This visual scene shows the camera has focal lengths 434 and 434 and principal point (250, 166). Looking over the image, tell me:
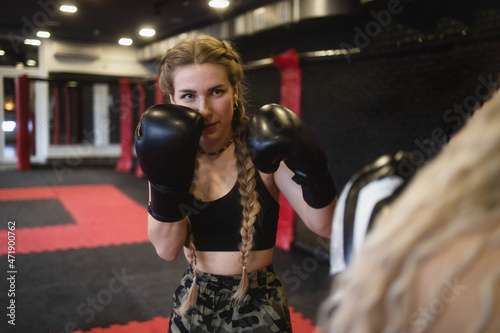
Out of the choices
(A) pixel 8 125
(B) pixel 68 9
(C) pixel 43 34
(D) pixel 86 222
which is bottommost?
(D) pixel 86 222

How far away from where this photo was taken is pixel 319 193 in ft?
3.85

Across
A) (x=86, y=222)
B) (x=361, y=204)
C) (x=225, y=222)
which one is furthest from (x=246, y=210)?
(x=86, y=222)

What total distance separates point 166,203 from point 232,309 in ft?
1.15

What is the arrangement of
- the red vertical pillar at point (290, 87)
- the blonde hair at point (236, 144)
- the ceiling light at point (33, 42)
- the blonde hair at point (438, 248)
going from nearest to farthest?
the blonde hair at point (438, 248)
the blonde hair at point (236, 144)
the red vertical pillar at point (290, 87)
the ceiling light at point (33, 42)

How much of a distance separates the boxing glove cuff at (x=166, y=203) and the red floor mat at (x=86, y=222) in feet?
9.17

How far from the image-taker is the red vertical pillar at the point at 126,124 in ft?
26.9

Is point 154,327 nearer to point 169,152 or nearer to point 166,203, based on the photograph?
point 166,203

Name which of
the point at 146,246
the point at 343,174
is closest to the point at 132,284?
the point at 146,246

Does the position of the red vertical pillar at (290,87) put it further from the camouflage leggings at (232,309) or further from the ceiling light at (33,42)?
the ceiling light at (33,42)

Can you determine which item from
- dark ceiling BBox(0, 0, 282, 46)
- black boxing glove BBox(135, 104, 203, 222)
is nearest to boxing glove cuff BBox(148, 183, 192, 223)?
black boxing glove BBox(135, 104, 203, 222)

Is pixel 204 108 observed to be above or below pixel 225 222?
above

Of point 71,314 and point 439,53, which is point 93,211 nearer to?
point 71,314

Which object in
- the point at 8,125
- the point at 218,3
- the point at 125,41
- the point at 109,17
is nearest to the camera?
the point at 218,3

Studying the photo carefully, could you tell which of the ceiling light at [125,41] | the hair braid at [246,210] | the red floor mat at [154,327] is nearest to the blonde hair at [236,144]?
A: the hair braid at [246,210]
